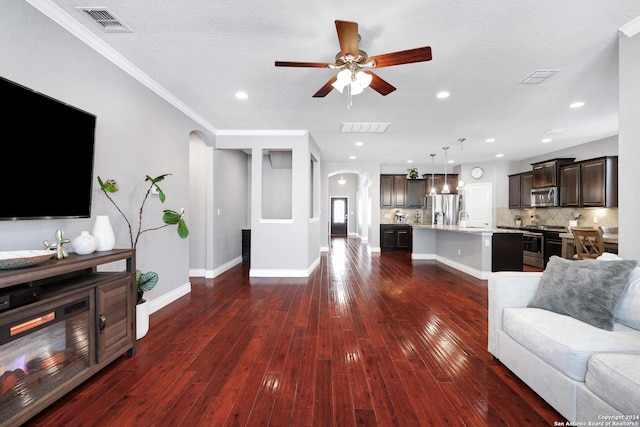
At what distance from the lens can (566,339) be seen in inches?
65.1

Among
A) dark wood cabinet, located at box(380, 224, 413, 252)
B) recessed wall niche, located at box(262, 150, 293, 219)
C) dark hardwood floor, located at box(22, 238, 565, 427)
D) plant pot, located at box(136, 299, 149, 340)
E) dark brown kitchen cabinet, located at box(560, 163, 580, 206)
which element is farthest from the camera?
dark wood cabinet, located at box(380, 224, 413, 252)

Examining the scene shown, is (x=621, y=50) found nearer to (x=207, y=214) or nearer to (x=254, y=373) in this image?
(x=254, y=373)

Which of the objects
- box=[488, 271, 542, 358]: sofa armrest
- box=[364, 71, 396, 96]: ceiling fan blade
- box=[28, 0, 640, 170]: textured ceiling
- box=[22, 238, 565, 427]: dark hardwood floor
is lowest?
box=[22, 238, 565, 427]: dark hardwood floor

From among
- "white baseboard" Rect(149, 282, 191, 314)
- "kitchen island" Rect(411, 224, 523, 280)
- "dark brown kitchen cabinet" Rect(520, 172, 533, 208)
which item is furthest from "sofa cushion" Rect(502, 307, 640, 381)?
"dark brown kitchen cabinet" Rect(520, 172, 533, 208)

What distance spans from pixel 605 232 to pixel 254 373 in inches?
261

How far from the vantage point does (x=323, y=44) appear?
2.52 m

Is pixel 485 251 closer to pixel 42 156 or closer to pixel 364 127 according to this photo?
pixel 364 127

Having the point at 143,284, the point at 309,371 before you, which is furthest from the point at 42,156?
the point at 309,371

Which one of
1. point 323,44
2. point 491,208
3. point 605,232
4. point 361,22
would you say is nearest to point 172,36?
point 323,44

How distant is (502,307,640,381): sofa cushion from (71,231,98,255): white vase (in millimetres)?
3182

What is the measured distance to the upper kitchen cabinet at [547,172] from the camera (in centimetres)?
626

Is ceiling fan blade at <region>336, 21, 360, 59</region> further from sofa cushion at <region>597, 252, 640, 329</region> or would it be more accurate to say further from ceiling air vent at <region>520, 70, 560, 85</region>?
sofa cushion at <region>597, 252, 640, 329</region>

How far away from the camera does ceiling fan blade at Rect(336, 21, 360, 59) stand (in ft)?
6.22

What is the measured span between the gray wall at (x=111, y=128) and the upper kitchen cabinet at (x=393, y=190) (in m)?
6.15
